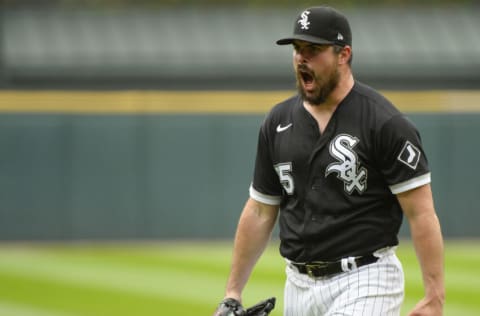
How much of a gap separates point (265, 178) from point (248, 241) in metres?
0.30

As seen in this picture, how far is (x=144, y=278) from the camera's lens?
34.1 feet

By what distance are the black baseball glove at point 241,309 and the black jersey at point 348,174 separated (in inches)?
9.8

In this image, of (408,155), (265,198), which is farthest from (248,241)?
(408,155)

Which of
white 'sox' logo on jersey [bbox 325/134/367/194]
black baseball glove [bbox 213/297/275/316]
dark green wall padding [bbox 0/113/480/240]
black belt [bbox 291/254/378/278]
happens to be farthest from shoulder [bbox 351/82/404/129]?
dark green wall padding [bbox 0/113/480/240]

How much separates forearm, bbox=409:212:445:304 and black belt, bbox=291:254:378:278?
0.85 feet

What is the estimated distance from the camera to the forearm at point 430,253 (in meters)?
3.87

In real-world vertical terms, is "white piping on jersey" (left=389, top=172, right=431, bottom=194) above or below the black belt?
above

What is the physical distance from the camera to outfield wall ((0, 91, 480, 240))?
43.0 ft

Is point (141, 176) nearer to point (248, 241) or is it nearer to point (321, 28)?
point (248, 241)

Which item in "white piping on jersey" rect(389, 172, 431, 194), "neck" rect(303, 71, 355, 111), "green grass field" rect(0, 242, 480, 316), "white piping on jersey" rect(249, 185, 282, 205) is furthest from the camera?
"green grass field" rect(0, 242, 480, 316)

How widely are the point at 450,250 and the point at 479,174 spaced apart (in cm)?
132

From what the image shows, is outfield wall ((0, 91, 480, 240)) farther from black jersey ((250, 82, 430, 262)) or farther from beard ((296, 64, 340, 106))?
beard ((296, 64, 340, 106))

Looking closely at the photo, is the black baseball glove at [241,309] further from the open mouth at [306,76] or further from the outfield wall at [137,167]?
the outfield wall at [137,167]

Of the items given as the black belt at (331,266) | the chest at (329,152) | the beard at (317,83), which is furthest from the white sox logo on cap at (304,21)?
the black belt at (331,266)
